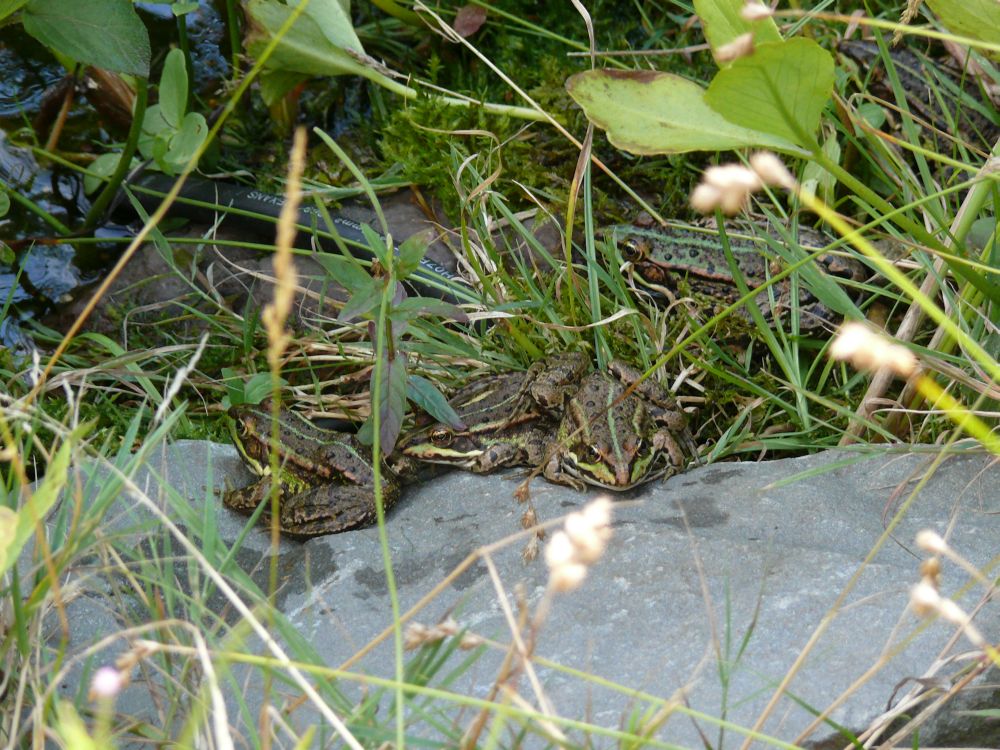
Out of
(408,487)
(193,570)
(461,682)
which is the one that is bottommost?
(408,487)

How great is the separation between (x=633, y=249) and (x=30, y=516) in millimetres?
2886

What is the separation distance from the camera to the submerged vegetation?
7.48 ft

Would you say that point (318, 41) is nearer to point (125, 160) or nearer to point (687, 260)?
point (125, 160)

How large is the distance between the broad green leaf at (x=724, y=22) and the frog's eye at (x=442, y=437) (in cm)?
140

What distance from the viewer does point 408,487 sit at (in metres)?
3.24

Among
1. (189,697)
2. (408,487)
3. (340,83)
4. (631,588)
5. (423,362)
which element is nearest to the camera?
(189,697)

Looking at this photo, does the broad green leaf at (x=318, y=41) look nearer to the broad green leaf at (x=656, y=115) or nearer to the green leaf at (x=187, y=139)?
the green leaf at (x=187, y=139)

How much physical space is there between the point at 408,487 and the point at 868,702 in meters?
1.55

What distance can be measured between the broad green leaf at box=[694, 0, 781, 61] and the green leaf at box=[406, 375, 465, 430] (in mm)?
1267

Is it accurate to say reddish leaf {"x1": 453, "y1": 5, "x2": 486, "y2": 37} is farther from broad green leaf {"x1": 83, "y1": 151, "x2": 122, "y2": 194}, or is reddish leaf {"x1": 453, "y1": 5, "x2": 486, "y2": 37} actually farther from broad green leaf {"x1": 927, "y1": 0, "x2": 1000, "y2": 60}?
broad green leaf {"x1": 927, "y1": 0, "x2": 1000, "y2": 60}

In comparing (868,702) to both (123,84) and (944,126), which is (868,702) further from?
(123,84)

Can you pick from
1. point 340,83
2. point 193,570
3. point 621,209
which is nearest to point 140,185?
point 340,83

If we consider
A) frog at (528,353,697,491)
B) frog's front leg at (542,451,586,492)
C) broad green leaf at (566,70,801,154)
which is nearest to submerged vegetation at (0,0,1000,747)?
broad green leaf at (566,70,801,154)

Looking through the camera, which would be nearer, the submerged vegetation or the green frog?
the submerged vegetation
